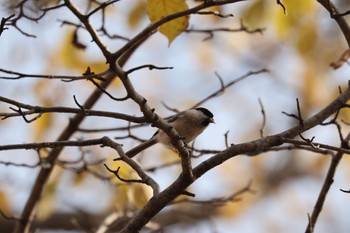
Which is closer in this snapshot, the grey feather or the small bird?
the grey feather

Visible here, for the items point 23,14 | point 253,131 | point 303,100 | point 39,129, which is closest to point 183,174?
point 23,14

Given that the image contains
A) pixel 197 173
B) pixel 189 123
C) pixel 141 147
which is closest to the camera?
pixel 197 173

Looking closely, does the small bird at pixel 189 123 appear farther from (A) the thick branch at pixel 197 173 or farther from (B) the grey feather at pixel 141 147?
(A) the thick branch at pixel 197 173

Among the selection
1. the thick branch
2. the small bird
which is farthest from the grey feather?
the thick branch

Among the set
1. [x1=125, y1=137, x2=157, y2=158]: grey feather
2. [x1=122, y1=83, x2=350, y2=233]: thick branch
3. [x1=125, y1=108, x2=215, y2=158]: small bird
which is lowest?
[x1=122, y1=83, x2=350, y2=233]: thick branch

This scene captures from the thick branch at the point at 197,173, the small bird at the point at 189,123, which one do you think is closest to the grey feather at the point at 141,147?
the small bird at the point at 189,123

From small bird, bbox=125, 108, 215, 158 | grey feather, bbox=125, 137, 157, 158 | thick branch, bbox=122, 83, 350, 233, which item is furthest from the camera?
small bird, bbox=125, 108, 215, 158

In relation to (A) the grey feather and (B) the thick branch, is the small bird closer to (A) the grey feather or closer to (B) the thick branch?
(A) the grey feather

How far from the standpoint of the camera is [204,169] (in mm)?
1804

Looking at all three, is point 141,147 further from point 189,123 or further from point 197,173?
point 197,173

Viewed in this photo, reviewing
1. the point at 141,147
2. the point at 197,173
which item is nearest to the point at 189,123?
the point at 141,147

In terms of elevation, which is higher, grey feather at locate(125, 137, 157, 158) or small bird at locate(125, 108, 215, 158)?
small bird at locate(125, 108, 215, 158)

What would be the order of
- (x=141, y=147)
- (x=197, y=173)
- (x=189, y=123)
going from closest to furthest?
1. (x=197, y=173)
2. (x=141, y=147)
3. (x=189, y=123)

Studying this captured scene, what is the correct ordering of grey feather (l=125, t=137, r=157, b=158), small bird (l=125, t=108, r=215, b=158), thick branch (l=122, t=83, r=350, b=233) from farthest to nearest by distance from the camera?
1. small bird (l=125, t=108, r=215, b=158)
2. grey feather (l=125, t=137, r=157, b=158)
3. thick branch (l=122, t=83, r=350, b=233)
